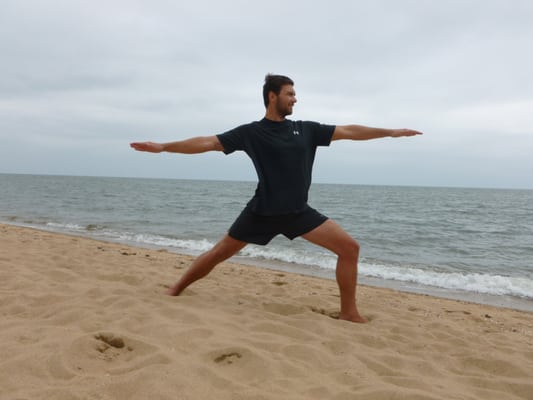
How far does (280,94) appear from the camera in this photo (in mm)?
3713

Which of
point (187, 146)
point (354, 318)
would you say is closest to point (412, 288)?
point (354, 318)

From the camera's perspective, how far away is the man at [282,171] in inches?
146

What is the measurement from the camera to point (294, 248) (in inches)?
434

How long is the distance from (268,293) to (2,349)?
9.70 ft

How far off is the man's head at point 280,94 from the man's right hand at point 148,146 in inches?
41.2

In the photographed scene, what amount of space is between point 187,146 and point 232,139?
41 centimetres

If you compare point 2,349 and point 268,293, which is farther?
point 268,293

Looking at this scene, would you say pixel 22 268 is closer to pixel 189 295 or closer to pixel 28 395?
pixel 189 295

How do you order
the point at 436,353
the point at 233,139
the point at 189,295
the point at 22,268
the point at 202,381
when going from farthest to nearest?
the point at 22,268 < the point at 189,295 < the point at 233,139 < the point at 436,353 < the point at 202,381

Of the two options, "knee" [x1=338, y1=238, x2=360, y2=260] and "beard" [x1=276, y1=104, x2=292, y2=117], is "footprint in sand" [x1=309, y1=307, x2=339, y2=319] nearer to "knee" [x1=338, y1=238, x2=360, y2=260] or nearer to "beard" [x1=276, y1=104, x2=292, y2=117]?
"knee" [x1=338, y1=238, x2=360, y2=260]

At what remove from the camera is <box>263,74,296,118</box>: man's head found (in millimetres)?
3713

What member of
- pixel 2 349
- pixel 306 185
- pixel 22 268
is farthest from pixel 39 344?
pixel 22 268

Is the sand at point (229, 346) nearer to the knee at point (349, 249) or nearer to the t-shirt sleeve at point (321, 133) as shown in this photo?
the knee at point (349, 249)

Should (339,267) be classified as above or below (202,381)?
above
